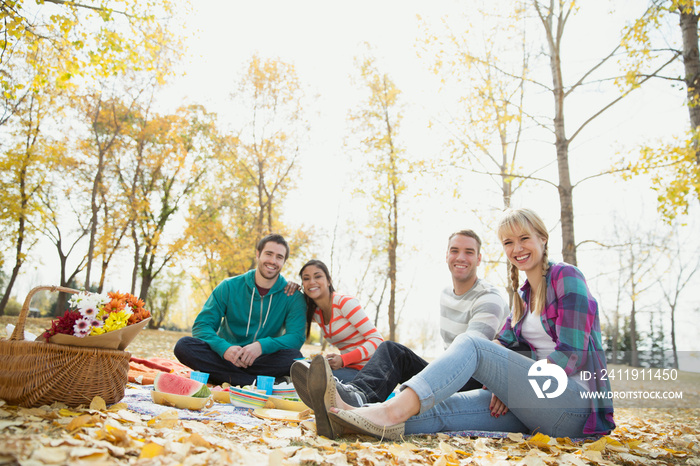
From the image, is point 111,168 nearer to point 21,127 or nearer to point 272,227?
point 21,127

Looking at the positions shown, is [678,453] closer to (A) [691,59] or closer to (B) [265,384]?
(B) [265,384]

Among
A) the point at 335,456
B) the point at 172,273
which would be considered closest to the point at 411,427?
the point at 335,456

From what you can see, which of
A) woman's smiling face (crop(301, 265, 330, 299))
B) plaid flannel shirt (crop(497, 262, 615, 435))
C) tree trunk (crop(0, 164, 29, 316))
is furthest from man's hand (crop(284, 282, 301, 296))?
tree trunk (crop(0, 164, 29, 316))

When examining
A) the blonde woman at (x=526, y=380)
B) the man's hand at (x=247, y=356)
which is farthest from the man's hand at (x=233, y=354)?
the blonde woman at (x=526, y=380)

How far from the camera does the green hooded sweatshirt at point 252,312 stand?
4.47 meters

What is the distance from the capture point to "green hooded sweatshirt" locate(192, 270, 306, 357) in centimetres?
447

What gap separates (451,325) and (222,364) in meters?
2.22

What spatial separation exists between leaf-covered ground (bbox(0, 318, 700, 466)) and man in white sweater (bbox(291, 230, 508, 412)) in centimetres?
30

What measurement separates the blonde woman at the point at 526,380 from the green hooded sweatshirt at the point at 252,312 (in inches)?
89.1

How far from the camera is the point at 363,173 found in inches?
588

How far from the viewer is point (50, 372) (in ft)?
7.41

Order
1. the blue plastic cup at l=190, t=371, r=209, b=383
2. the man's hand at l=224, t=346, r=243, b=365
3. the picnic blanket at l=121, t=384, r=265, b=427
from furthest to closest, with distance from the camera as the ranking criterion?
1. the man's hand at l=224, t=346, r=243, b=365
2. the blue plastic cup at l=190, t=371, r=209, b=383
3. the picnic blanket at l=121, t=384, r=265, b=427

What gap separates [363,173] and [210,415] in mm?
12779

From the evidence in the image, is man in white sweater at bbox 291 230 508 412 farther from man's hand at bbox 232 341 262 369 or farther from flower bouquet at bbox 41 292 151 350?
man's hand at bbox 232 341 262 369
